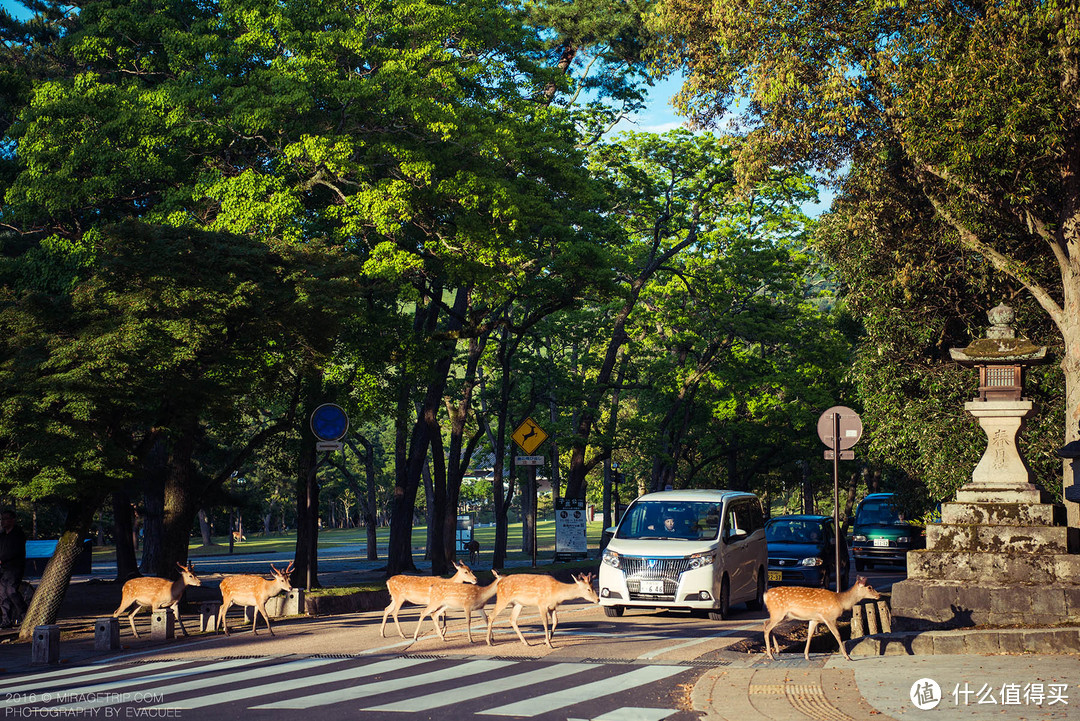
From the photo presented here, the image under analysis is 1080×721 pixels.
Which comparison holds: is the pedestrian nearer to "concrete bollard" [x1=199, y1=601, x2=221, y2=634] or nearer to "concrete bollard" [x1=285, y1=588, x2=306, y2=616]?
"concrete bollard" [x1=199, y1=601, x2=221, y2=634]

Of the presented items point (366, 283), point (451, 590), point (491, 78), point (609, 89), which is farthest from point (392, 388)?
point (609, 89)

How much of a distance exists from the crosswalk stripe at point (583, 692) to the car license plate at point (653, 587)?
4947mm

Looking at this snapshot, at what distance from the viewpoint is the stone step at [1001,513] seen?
16.2 m

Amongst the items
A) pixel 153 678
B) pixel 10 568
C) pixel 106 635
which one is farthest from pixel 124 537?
pixel 153 678

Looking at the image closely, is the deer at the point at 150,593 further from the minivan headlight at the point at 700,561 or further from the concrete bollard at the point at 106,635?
the minivan headlight at the point at 700,561

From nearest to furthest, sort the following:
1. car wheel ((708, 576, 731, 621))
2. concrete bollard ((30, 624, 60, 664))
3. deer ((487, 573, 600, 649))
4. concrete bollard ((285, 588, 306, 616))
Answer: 1. concrete bollard ((30, 624, 60, 664))
2. deer ((487, 573, 600, 649))
3. car wheel ((708, 576, 731, 621))
4. concrete bollard ((285, 588, 306, 616))

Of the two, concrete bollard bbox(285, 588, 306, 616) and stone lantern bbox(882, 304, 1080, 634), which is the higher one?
stone lantern bbox(882, 304, 1080, 634)

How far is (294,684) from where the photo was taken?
1077 centimetres

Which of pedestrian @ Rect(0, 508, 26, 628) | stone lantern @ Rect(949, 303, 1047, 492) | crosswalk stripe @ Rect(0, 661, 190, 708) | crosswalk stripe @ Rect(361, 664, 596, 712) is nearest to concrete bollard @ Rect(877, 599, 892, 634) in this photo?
stone lantern @ Rect(949, 303, 1047, 492)

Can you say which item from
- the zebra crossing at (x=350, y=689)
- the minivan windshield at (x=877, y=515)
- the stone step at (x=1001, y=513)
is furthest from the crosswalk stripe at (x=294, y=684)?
the minivan windshield at (x=877, y=515)

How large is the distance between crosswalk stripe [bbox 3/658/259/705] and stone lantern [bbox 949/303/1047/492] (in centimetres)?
1153

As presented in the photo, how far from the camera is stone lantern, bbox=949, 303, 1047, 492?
55.3 ft

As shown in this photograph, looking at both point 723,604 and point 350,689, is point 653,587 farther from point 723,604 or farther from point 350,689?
point 350,689

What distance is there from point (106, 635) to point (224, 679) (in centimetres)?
436
